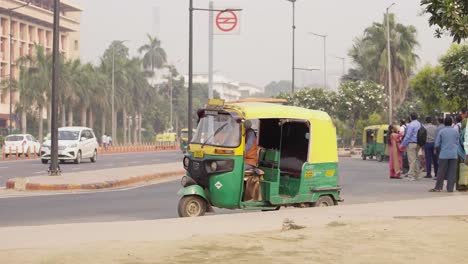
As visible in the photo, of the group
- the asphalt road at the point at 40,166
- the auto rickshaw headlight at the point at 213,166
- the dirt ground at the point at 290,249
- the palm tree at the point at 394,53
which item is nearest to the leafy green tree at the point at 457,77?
the asphalt road at the point at 40,166

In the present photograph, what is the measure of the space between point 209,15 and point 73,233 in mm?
31026

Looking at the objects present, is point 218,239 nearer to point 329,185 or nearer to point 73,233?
point 73,233

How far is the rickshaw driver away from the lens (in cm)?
1503

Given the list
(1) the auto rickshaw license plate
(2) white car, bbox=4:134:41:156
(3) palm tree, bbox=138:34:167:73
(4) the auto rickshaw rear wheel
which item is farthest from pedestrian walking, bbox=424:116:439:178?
(3) palm tree, bbox=138:34:167:73

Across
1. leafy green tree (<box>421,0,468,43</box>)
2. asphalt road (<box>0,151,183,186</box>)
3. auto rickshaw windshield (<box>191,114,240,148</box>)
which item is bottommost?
asphalt road (<box>0,151,183,186</box>)

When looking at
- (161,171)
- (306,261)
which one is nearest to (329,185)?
(306,261)

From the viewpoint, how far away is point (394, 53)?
85.2 m

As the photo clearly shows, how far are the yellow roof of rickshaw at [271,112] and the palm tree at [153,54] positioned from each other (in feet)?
414

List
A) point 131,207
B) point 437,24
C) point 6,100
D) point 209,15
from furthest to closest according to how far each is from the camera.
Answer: point 6,100, point 209,15, point 131,207, point 437,24

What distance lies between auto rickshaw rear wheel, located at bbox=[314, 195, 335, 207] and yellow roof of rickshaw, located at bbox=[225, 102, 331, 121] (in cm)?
138

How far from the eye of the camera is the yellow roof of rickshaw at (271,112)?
592 inches

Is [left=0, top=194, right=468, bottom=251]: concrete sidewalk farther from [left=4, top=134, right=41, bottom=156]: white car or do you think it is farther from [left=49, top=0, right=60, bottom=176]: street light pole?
[left=4, top=134, right=41, bottom=156]: white car

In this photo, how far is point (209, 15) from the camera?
139 ft

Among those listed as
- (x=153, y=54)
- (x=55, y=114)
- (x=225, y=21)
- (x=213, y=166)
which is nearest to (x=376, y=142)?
(x=225, y=21)
